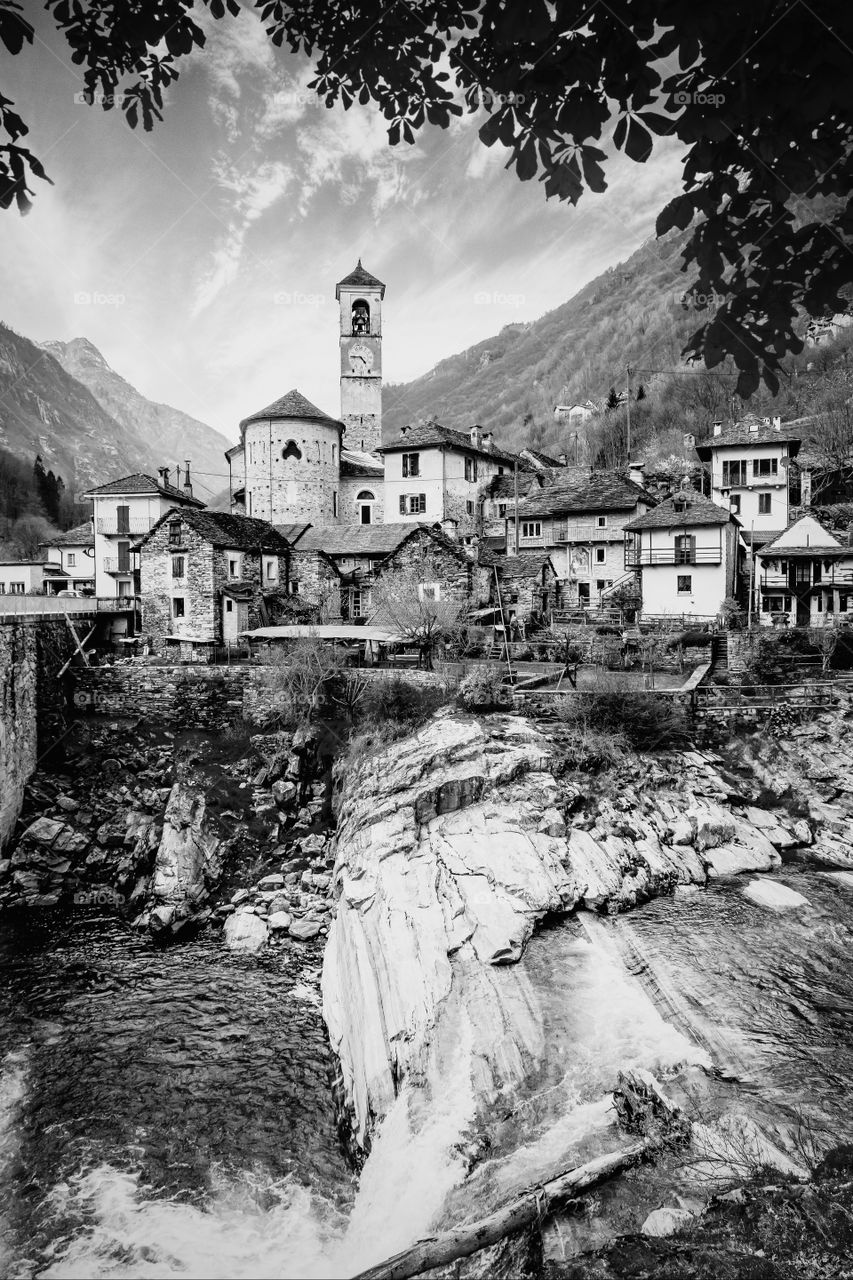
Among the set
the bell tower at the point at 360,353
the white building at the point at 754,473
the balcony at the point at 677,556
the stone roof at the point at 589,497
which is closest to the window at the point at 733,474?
the white building at the point at 754,473

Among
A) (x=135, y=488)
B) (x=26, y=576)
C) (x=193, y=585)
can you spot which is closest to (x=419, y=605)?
(x=193, y=585)

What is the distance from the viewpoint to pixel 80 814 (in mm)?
22266

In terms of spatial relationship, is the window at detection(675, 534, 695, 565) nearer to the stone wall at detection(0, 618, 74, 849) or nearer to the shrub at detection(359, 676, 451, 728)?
the shrub at detection(359, 676, 451, 728)

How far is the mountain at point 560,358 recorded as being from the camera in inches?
3332

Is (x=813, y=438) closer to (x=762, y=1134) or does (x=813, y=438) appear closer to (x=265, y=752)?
(x=265, y=752)

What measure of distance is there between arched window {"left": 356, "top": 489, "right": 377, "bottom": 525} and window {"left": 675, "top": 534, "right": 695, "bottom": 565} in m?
23.5

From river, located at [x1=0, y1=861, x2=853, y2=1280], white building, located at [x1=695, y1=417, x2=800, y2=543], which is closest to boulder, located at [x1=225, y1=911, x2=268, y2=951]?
river, located at [x1=0, y1=861, x2=853, y2=1280]

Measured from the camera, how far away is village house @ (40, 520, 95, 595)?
1838 inches

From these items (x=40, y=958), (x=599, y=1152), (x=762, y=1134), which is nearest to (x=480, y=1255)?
(x=599, y=1152)

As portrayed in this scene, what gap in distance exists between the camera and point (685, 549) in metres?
33.2

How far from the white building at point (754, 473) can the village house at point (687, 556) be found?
731 centimetres

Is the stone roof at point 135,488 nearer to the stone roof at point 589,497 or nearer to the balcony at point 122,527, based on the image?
the balcony at point 122,527

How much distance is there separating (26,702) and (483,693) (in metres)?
16.4

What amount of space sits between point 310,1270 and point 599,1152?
4069 mm
